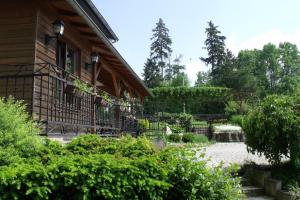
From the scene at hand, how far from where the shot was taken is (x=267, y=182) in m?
8.23

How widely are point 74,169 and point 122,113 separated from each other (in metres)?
10.3

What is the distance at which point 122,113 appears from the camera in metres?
14.3

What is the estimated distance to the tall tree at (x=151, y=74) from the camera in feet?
197

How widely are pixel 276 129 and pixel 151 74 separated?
184 feet

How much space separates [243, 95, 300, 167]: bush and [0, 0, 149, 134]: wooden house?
417 cm

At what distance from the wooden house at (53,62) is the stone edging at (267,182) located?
4.18 meters

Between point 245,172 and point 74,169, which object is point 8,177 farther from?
point 245,172

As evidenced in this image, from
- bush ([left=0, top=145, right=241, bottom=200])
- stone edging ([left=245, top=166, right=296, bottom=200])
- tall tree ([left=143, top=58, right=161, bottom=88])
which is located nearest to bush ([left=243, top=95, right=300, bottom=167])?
stone edging ([left=245, top=166, right=296, bottom=200])

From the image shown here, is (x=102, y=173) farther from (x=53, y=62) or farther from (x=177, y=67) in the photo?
(x=177, y=67)

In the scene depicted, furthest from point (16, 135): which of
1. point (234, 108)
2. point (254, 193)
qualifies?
point (234, 108)

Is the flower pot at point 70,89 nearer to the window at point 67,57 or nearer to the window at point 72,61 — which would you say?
the window at point 67,57

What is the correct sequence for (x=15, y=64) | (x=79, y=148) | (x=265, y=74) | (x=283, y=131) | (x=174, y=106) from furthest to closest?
1. (x=265, y=74)
2. (x=174, y=106)
3. (x=15, y=64)
4. (x=283, y=131)
5. (x=79, y=148)

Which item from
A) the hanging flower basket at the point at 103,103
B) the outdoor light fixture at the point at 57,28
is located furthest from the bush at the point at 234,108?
the outdoor light fixture at the point at 57,28

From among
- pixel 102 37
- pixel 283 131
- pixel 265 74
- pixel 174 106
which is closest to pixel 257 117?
pixel 283 131
